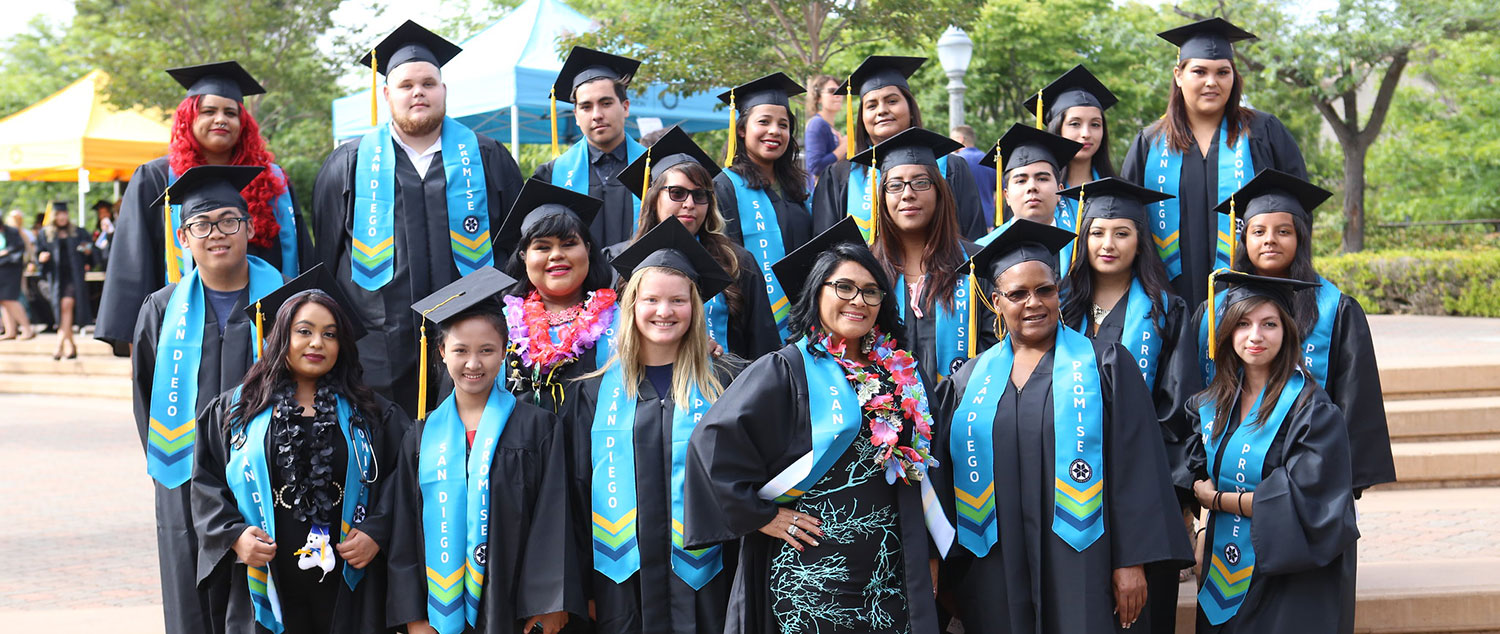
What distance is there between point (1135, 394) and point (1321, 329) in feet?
3.23

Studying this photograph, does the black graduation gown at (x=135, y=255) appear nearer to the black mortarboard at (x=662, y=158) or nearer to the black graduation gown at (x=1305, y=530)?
the black mortarboard at (x=662, y=158)

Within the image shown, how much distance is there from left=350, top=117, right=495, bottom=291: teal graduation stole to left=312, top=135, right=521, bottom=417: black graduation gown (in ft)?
0.09

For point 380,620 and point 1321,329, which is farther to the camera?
point 1321,329

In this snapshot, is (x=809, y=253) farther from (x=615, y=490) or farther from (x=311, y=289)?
(x=311, y=289)

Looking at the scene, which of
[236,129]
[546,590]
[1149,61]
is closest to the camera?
[546,590]

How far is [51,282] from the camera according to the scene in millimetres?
16891

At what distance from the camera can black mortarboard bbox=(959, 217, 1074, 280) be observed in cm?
374

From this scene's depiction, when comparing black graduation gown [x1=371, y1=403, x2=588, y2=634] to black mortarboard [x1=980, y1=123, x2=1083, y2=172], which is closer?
black graduation gown [x1=371, y1=403, x2=588, y2=634]

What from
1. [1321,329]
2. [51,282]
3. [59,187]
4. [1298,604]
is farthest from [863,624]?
[59,187]

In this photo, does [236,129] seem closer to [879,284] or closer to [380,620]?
[380,620]

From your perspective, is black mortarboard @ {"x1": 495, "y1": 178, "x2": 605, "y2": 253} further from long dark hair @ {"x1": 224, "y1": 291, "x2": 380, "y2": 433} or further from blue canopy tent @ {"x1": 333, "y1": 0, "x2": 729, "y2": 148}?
blue canopy tent @ {"x1": 333, "y1": 0, "x2": 729, "y2": 148}

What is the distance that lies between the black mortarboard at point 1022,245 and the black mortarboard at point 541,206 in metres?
1.43

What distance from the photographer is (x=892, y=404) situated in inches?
139

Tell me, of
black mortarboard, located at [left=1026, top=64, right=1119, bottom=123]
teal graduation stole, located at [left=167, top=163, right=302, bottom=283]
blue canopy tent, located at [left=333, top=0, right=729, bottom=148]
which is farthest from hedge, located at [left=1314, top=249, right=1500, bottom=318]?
teal graduation stole, located at [left=167, top=163, right=302, bottom=283]
